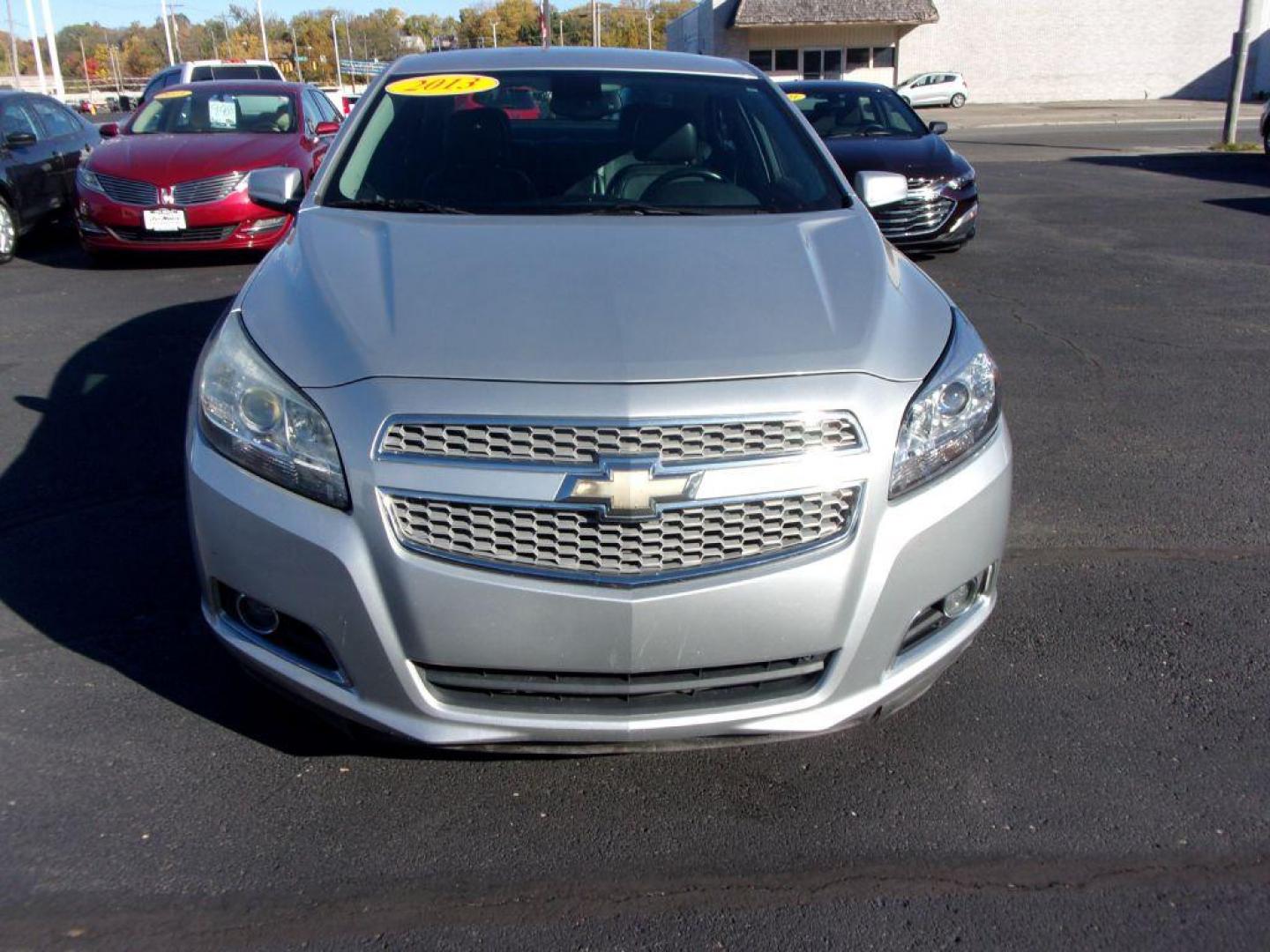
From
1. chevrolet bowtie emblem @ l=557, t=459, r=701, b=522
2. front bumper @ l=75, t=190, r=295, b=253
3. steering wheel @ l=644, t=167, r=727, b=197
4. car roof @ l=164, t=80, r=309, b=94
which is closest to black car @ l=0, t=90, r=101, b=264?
front bumper @ l=75, t=190, r=295, b=253

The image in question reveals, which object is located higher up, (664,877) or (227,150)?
(227,150)

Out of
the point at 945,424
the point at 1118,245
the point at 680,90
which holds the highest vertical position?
the point at 680,90

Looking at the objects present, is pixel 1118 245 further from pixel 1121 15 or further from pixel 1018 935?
pixel 1121 15

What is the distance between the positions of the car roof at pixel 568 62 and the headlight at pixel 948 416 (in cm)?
204

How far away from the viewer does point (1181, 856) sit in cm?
269

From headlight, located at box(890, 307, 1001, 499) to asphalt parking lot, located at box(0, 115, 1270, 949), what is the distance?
0.85 metres

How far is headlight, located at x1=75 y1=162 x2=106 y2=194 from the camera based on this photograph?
9.88 meters

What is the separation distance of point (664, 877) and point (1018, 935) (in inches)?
30.2

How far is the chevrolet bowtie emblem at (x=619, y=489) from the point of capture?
2445 mm

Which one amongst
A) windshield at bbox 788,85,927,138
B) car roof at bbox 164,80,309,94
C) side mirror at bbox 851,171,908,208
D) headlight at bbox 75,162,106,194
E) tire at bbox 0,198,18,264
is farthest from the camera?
windshield at bbox 788,85,927,138

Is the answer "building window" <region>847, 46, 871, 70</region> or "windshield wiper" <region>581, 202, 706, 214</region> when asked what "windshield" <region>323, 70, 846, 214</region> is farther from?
"building window" <region>847, 46, 871, 70</region>

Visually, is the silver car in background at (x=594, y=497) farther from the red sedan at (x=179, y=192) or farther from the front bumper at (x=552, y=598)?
the red sedan at (x=179, y=192)

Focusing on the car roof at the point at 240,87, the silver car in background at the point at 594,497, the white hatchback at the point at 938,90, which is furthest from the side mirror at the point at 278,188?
the white hatchback at the point at 938,90

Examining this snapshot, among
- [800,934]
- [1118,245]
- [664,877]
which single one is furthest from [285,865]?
[1118,245]
